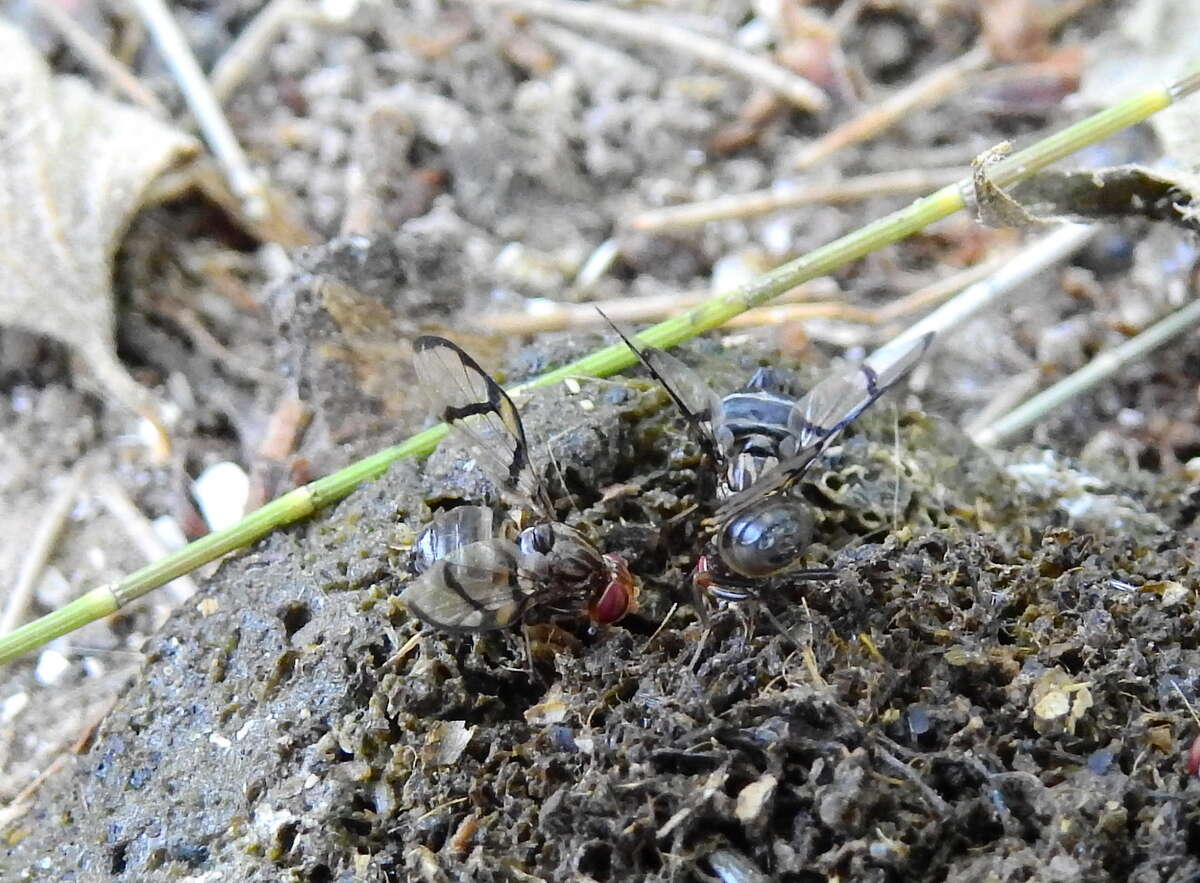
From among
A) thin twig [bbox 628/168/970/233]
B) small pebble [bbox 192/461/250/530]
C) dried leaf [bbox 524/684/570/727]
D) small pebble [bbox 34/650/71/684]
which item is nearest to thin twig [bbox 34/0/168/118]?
small pebble [bbox 192/461/250/530]

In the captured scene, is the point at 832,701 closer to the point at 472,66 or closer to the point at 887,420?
the point at 887,420

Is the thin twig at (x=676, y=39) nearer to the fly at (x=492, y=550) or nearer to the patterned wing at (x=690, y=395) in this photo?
the patterned wing at (x=690, y=395)

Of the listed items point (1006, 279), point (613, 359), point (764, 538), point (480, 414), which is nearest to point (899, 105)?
point (1006, 279)

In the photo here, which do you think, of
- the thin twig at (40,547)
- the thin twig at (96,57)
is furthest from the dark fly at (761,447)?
the thin twig at (96,57)

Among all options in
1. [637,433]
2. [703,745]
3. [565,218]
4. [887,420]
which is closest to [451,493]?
[637,433]

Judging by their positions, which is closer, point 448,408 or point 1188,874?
point 1188,874

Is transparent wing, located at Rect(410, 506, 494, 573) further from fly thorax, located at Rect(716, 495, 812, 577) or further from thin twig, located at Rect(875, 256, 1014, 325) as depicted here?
thin twig, located at Rect(875, 256, 1014, 325)
